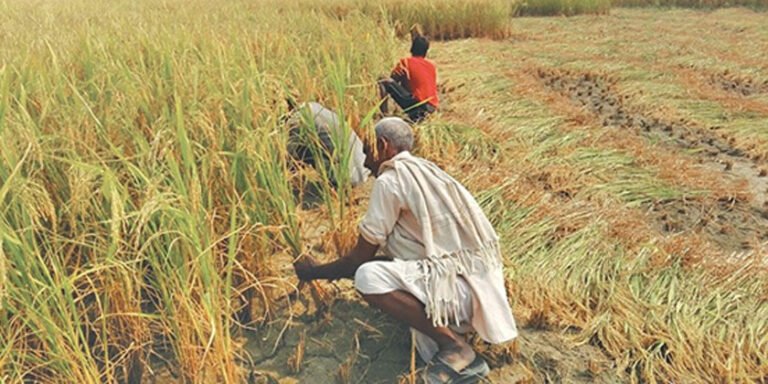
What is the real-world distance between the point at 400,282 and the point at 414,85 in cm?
255

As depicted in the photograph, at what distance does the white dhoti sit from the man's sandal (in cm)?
6

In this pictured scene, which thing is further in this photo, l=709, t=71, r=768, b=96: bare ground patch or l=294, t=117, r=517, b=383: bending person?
l=709, t=71, r=768, b=96: bare ground patch

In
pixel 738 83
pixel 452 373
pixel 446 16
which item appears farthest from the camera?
pixel 446 16

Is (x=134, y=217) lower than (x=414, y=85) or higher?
higher

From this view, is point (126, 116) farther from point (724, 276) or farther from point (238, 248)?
point (724, 276)

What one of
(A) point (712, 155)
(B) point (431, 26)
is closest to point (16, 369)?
(A) point (712, 155)

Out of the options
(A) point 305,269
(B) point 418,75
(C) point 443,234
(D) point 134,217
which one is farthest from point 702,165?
(D) point 134,217

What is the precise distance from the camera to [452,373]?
1.59 metres

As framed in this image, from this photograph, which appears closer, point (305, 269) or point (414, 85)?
point (305, 269)

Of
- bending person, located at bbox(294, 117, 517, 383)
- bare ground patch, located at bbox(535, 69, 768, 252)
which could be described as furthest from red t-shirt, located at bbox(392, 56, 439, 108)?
bending person, located at bbox(294, 117, 517, 383)

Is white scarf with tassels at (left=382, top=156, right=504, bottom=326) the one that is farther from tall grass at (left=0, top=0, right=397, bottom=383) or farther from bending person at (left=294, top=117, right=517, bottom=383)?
tall grass at (left=0, top=0, right=397, bottom=383)

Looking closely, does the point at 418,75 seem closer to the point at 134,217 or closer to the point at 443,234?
the point at 443,234

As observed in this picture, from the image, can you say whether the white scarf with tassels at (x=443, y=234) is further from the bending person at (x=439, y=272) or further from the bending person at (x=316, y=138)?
the bending person at (x=316, y=138)

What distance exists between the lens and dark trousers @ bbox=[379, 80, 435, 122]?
149 inches
